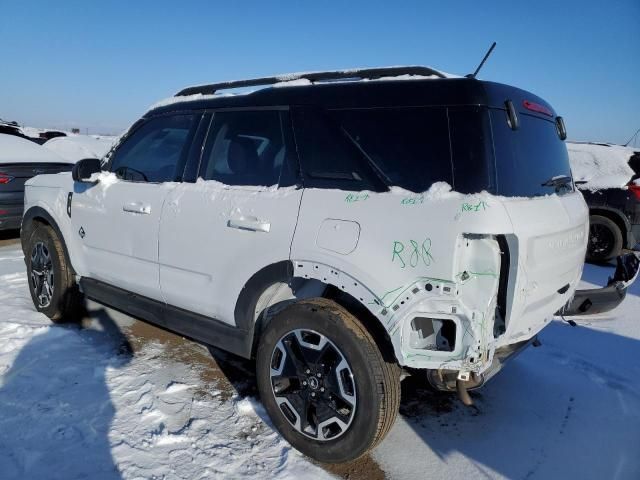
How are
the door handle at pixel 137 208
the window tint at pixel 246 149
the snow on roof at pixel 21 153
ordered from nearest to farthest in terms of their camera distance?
the window tint at pixel 246 149 → the door handle at pixel 137 208 → the snow on roof at pixel 21 153

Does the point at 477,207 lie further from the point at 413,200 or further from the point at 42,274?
the point at 42,274

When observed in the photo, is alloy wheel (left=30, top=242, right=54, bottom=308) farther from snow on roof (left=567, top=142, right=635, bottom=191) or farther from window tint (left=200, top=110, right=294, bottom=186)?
snow on roof (left=567, top=142, right=635, bottom=191)

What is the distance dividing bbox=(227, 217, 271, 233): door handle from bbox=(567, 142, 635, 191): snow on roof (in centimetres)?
689

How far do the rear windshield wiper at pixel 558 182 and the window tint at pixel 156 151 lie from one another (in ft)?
7.28

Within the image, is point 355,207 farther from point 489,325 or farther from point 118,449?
point 118,449

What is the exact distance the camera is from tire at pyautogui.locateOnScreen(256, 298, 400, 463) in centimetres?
228

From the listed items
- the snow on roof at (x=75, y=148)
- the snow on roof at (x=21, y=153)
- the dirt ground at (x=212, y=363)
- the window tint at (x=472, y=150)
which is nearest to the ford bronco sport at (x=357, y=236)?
the window tint at (x=472, y=150)

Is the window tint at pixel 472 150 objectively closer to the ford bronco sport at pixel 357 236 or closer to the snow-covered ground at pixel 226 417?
the ford bronco sport at pixel 357 236

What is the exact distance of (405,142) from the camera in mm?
2264

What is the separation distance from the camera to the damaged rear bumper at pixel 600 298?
9.78ft

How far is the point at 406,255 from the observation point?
2.12 m

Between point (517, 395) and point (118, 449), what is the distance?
260cm

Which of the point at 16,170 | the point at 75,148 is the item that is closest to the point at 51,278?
the point at 16,170

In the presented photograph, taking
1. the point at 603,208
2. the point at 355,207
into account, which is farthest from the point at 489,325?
the point at 603,208
